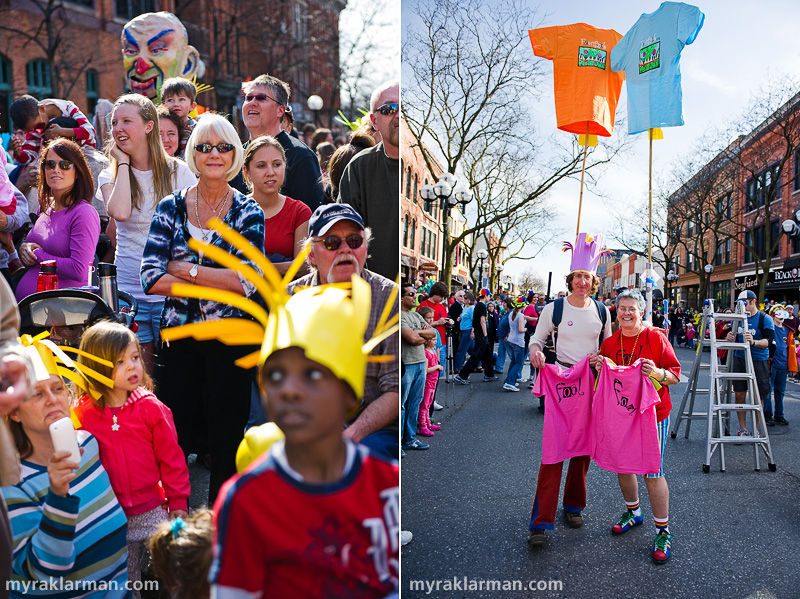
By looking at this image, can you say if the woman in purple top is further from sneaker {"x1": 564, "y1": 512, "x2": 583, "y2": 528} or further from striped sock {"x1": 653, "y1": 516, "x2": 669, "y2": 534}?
striped sock {"x1": 653, "y1": 516, "x2": 669, "y2": 534}

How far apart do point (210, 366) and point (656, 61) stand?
248cm

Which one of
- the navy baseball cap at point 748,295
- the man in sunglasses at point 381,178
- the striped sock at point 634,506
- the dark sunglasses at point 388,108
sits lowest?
the striped sock at point 634,506

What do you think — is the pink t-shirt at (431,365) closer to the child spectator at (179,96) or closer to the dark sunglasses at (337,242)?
the child spectator at (179,96)

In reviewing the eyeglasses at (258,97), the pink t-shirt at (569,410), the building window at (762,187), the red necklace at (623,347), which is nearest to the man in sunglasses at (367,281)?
the eyeglasses at (258,97)

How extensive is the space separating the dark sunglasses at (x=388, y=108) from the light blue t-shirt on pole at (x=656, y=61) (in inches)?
61.6

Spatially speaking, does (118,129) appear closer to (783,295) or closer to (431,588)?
(431,588)

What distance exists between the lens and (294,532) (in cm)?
129

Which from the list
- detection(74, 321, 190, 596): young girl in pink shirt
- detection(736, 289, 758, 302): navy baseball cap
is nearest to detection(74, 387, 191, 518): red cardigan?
detection(74, 321, 190, 596): young girl in pink shirt

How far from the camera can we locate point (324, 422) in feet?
4.18

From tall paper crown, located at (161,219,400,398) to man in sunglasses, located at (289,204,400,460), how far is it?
0.02m

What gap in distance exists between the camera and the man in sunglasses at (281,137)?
1.90 meters

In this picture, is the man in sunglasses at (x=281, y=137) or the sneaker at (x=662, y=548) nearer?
the man in sunglasses at (x=281, y=137)

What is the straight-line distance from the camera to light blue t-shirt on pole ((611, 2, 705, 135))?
9.11ft

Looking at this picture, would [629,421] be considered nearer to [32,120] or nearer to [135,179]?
[135,179]
